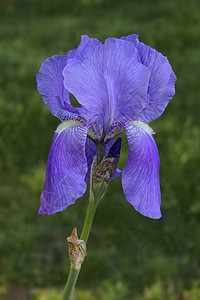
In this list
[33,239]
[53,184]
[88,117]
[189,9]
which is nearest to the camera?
[53,184]

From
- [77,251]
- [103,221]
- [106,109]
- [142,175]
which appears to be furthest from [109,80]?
[103,221]

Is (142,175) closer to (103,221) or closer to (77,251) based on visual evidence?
(77,251)

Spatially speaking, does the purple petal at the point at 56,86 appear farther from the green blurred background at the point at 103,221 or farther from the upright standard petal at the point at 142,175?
the green blurred background at the point at 103,221

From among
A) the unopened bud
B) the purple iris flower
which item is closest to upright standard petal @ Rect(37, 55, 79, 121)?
the purple iris flower

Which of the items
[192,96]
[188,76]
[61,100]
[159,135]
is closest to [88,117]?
[61,100]

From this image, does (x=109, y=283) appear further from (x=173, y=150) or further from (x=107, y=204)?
(x=173, y=150)

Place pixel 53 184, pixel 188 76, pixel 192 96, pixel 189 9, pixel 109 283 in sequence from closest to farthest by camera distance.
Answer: pixel 53 184 → pixel 109 283 → pixel 192 96 → pixel 188 76 → pixel 189 9

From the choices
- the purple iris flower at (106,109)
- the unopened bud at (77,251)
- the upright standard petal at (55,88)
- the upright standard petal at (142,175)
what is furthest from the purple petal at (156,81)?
the unopened bud at (77,251)
